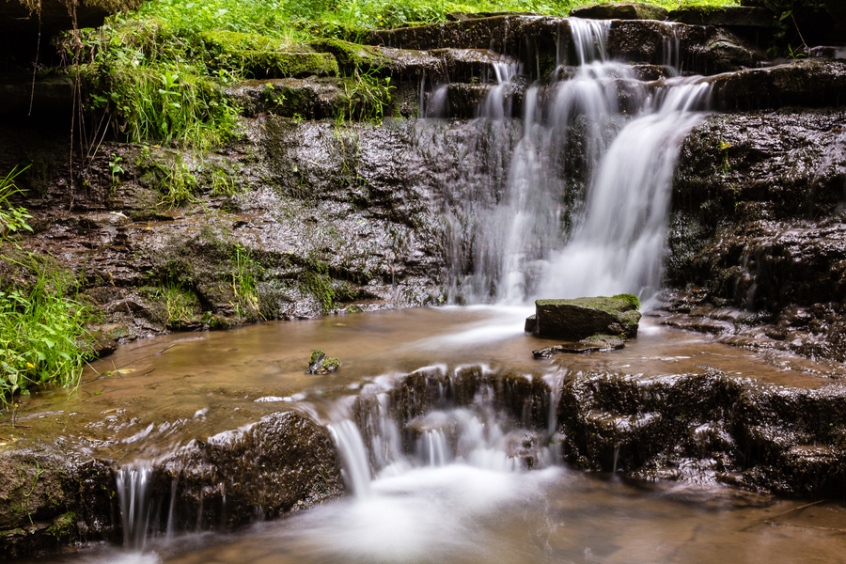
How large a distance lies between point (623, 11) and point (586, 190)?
3.29 m

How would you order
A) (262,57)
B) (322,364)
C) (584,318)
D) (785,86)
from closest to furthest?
(322,364)
(584,318)
(785,86)
(262,57)

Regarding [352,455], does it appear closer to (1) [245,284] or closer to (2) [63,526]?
(2) [63,526]

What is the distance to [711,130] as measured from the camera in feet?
21.2

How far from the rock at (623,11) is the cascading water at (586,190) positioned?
47.5 inches

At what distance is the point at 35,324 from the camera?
418 cm

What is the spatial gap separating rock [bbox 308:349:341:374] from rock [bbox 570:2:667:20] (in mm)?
7073

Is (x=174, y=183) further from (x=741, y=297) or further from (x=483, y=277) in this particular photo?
(x=741, y=297)

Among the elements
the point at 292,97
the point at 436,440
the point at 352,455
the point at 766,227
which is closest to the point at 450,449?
the point at 436,440

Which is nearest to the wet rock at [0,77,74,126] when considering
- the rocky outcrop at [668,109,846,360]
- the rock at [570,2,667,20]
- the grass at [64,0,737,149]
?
the grass at [64,0,737,149]

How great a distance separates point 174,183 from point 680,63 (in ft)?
21.5

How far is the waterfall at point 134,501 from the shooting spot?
314 cm

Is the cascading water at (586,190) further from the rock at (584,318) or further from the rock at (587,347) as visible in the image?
the rock at (587,347)

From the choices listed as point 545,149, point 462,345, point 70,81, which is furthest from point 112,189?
point 545,149

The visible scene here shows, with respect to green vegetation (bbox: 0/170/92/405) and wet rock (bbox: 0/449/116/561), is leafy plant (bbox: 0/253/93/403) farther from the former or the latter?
wet rock (bbox: 0/449/116/561)
